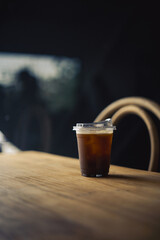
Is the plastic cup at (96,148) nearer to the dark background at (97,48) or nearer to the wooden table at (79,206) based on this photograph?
the wooden table at (79,206)

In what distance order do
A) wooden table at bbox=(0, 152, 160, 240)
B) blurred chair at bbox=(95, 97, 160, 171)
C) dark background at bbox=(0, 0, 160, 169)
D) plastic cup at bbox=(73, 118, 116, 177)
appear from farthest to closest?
dark background at bbox=(0, 0, 160, 169) < blurred chair at bbox=(95, 97, 160, 171) < plastic cup at bbox=(73, 118, 116, 177) < wooden table at bbox=(0, 152, 160, 240)

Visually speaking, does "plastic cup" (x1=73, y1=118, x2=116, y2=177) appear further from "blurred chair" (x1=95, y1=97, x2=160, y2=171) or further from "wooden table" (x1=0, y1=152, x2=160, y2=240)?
"blurred chair" (x1=95, y1=97, x2=160, y2=171)

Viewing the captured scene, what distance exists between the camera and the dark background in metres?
1.99

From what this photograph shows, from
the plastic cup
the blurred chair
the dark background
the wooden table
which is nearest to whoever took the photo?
the wooden table

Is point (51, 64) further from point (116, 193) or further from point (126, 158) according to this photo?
point (116, 193)

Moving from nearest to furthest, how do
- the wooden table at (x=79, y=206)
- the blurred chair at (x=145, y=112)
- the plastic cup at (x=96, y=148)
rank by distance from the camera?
the wooden table at (x=79, y=206) < the plastic cup at (x=96, y=148) < the blurred chair at (x=145, y=112)

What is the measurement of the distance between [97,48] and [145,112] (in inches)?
49.8

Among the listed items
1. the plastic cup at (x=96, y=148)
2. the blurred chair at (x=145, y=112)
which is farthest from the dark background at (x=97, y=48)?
the plastic cup at (x=96, y=148)

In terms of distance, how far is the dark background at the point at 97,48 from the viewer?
1.99m

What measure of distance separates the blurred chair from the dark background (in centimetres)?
80

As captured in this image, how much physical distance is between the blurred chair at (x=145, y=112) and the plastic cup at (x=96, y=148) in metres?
0.36

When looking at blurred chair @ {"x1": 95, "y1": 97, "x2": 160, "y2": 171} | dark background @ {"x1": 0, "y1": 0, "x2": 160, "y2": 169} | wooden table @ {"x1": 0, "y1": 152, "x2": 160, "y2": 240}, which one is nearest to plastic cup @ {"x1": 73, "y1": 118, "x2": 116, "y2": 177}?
wooden table @ {"x1": 0, "y1": 152, "x2": 160, "y2": 240}

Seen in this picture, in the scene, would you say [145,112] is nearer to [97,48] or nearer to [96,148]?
[96,148]

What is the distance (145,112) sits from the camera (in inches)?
41.6
